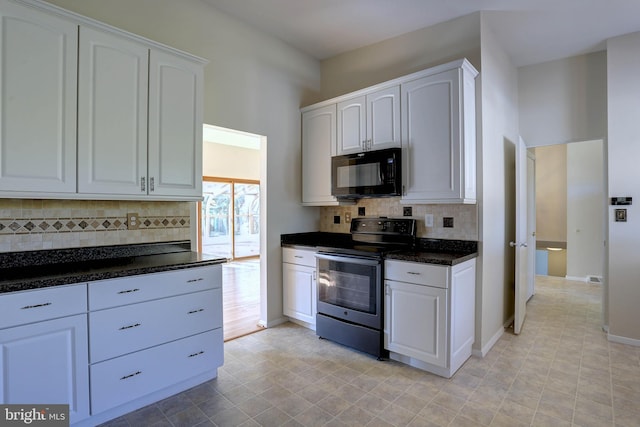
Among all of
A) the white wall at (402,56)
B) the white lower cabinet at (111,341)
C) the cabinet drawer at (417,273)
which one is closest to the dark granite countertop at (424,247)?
the cabinet drawer at (417,273)

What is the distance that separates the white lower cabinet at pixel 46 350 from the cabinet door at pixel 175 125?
35.2 inches

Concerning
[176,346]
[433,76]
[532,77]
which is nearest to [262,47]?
[433,76]

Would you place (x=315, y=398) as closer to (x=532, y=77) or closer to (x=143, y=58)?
(x=143, y=58)

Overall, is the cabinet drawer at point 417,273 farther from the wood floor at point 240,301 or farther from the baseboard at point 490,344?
the wood floor at point 240,301

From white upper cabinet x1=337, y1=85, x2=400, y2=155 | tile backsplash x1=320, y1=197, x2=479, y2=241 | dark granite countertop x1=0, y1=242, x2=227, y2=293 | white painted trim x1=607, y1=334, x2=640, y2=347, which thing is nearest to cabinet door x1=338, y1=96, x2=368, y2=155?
white upper cabinet x1=337, y1=85, x2=400, y2=155

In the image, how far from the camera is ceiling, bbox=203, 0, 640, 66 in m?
2.74

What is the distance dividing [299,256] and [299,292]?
1.25 ft

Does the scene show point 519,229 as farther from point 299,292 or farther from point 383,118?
point 299,292

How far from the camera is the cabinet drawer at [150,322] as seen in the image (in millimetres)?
1858

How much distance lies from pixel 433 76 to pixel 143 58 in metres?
2.21

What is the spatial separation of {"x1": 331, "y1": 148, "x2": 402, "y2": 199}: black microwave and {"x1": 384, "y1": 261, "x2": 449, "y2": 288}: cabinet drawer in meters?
0.65

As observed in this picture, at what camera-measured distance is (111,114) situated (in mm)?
2088

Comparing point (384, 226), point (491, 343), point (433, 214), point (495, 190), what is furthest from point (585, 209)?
point (384, 226)

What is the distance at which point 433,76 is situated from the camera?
2689mm
